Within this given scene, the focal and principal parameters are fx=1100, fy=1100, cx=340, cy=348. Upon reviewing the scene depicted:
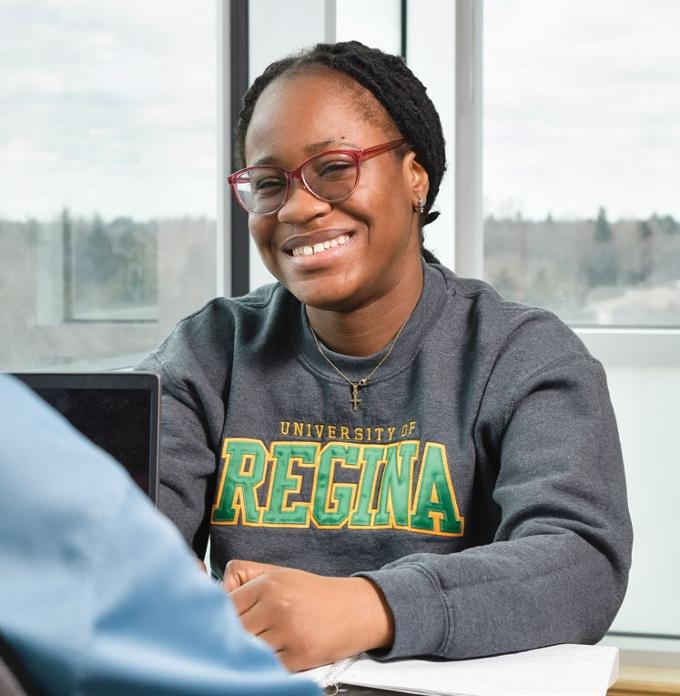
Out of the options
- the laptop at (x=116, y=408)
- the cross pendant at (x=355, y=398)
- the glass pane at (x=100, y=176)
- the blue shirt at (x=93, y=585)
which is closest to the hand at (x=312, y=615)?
the laptop at (x=116, y=408)

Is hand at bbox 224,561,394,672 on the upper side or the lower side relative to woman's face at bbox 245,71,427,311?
lower

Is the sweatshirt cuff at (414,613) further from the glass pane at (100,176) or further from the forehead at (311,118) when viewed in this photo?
the glass pane at (100,176)

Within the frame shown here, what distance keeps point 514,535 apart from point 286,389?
1.24 feet

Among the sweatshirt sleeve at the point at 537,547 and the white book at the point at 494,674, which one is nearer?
the white book at the point at 494,674

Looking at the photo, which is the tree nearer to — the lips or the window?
the window

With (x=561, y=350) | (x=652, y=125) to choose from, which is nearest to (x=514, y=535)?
(x=561, y=350)

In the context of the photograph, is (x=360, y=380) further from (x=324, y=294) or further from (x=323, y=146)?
(x=323, y=146)

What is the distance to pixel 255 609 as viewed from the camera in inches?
36.3

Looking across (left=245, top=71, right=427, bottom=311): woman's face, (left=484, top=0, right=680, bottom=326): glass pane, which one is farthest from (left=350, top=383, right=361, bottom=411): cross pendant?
(left=484, top=0, right=680, bottom=326): glass pane

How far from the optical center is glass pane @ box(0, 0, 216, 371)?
151cm

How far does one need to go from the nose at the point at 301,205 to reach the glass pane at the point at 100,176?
423mm

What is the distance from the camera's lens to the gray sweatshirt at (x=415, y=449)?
1.11 meters

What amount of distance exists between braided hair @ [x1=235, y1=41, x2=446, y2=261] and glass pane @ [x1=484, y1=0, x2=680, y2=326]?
1502 millimetres

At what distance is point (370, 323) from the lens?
1.38 metres
